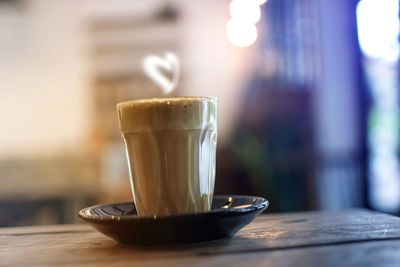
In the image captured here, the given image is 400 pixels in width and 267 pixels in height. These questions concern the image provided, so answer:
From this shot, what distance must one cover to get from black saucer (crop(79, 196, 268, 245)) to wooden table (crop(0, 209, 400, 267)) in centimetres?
2

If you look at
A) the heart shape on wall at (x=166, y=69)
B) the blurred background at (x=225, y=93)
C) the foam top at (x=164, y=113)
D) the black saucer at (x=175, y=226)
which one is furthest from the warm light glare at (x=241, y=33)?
the black saucer at (x=175, y=226)

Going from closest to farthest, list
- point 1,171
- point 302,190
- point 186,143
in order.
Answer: point 186,143
point 302,190
point 1,171

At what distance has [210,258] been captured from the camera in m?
0.58

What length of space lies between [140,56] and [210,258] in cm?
340

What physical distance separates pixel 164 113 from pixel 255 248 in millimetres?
238

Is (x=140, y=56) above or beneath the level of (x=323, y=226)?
above

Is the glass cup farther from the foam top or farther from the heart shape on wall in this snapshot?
the heart shape on wall

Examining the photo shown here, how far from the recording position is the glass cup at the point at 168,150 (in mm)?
732

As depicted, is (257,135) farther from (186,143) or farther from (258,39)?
(186,143)

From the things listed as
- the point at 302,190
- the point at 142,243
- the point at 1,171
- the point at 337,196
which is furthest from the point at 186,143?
the point at 1,171

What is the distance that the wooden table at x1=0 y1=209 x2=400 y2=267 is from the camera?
563mm

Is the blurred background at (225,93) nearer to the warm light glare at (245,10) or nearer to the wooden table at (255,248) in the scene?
the warm light glare at (245,10)

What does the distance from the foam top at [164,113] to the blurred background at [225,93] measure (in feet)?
8.43

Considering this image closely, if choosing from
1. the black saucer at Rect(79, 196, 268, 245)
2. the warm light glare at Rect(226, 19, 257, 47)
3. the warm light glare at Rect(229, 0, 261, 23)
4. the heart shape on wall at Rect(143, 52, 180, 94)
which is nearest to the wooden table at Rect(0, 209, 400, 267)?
the black saucer at Rect(79, 196, 268, 245)
